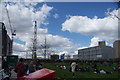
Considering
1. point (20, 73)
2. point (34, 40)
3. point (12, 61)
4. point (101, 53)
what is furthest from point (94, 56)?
point (20, 73)

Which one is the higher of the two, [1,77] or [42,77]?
[42,77]

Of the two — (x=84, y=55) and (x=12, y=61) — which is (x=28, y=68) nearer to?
(x=12, y=61)

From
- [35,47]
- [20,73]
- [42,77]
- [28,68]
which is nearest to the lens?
[42,77]

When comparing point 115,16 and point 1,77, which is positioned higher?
point 115,16

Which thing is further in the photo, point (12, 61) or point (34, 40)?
point (34, 40)

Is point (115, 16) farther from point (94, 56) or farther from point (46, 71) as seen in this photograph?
point (94, 56)

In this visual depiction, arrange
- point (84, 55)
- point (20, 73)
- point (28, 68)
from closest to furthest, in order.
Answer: point (20, 73) < point (28, 68) < point (84, 55)

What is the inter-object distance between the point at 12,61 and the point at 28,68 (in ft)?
65.1

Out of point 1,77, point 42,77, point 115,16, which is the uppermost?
point 115,16

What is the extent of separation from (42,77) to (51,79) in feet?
1.42

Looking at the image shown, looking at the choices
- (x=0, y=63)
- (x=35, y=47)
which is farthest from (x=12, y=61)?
(x=35, y=47)

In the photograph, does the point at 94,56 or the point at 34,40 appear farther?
the point at 94,56

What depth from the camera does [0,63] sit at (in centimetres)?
1986

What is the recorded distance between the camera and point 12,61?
3186 centimetres
